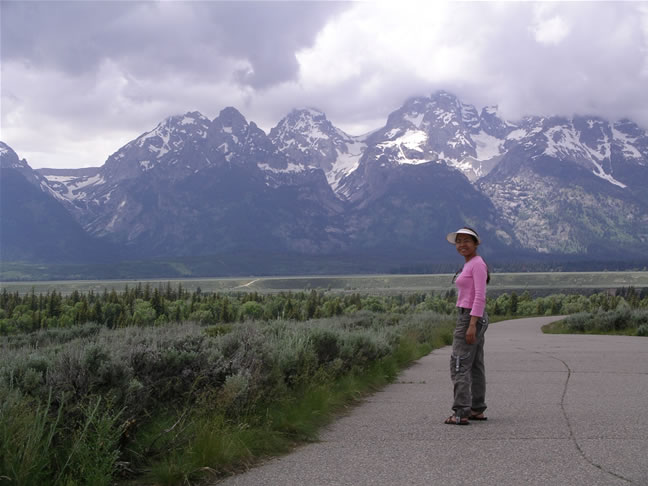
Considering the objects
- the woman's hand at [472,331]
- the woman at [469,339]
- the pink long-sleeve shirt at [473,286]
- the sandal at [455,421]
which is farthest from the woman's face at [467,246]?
the sandal at [455,421]

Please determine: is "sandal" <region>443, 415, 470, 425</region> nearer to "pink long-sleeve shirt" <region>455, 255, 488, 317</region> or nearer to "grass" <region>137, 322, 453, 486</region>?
"pink long-sleeve shirt" <region>455, 255, 488, 317</region>

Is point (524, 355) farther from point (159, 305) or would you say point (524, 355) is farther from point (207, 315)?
point (159, 305)

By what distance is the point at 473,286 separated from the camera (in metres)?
7.98

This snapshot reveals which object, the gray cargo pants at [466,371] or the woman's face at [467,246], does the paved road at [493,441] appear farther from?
the woman's face at [467,246]

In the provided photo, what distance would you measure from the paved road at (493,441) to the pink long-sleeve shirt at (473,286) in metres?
1.33

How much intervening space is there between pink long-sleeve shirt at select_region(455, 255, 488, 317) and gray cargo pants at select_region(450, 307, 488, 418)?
133 mm

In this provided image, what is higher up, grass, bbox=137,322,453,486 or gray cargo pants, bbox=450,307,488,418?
gray cargo pants, bbox=450,307,488,418

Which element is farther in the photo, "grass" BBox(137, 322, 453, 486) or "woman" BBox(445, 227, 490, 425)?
"woman" BBox(445, 227, 490, 425)

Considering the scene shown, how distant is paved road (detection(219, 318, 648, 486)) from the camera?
219 inches

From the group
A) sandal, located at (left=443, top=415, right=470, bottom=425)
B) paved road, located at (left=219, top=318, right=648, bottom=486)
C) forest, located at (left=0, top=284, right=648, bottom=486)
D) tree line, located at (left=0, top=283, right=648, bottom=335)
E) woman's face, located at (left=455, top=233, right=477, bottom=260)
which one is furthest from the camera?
tree line, located at (left=0, top=283, right=648, bottom=335)

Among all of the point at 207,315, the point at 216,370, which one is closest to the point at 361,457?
the point at 216,370

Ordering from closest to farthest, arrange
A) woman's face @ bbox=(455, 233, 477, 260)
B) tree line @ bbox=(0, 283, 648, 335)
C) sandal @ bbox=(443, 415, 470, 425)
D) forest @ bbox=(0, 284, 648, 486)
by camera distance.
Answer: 1. forest @ bbox=(0, 284, 648, 486)
2. sandal @ bbox=(443, 415, 470, 425)
3. woman's face @ bbox=(455, 233, 477, 260)
4. tree line @ bbox=(0, 283, 648, 335)

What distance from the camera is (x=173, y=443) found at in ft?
19.5

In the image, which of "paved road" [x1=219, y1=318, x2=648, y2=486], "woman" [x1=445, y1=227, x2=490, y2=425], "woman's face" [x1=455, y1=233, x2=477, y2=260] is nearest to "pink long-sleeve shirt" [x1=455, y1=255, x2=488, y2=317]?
"woman" [x1=445, y1=227, x2=490, y2=425]
